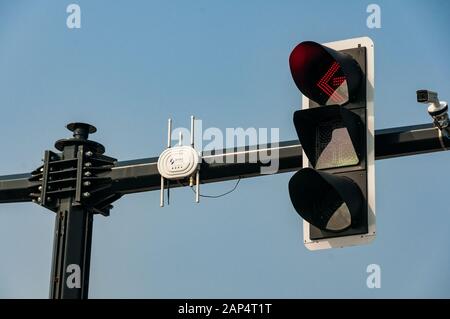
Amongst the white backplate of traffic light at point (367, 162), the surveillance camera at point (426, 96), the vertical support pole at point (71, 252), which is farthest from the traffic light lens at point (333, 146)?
the vertical support pole at point (71, 252)

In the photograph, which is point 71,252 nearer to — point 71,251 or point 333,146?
Answer: point 71,251

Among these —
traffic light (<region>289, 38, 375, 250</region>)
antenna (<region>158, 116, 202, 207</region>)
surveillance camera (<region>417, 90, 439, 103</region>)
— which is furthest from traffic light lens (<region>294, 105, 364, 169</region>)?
antenna (<region>158, 116, 202, 207</region>)

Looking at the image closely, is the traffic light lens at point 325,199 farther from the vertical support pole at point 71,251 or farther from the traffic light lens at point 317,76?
the vertical support pole at point 71,251

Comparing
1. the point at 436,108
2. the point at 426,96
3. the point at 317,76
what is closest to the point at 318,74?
the point at 317,76

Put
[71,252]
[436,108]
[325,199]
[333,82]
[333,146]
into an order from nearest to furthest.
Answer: [325,199]
[333,146]
[333,82]
[436,108]
[71,252]

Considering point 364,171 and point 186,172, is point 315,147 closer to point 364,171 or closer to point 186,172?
point 364,171

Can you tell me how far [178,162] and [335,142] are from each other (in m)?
1.90

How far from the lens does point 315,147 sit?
27.8 ft

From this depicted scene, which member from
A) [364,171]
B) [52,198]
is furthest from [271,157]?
[52,198]

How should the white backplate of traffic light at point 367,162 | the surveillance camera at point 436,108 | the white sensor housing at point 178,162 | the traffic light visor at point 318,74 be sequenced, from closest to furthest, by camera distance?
1. the white backplate of traffic light at point 367,162
2. the traffic light visor at point 318,74
3. the surveillance camera at point 436,108
4. the white sensor housing at point 178,162

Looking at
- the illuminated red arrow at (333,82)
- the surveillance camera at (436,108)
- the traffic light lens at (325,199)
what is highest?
the illuminated red arrow at (333,82)

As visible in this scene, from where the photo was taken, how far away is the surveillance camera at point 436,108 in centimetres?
859

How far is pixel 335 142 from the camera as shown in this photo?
839 cm

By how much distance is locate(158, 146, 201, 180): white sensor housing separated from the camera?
32.5 feet
